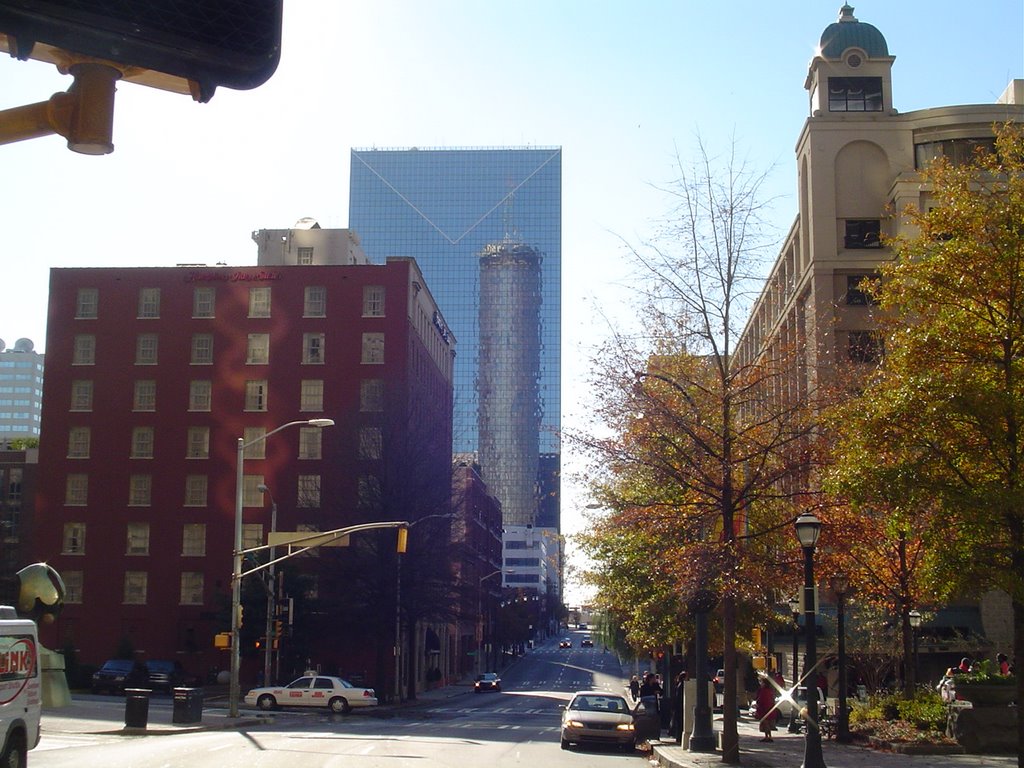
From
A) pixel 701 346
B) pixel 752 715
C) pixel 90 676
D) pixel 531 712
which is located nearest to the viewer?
pixel 701 346

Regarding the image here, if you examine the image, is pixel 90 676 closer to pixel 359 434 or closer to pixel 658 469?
pixel 359 434

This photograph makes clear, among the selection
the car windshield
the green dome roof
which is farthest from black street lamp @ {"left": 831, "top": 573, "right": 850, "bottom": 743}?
the green dome roof

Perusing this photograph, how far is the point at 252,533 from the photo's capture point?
65938 millimetres

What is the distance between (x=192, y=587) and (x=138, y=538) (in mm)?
4657

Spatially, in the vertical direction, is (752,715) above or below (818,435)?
below

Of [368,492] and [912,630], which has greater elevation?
[368,492]

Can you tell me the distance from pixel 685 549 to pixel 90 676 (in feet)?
149

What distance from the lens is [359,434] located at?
61125 millimetres

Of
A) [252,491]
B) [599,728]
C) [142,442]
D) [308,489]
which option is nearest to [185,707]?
[599,728]

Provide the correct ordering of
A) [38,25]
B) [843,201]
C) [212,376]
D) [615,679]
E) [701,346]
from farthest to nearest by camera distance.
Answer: [615,679]
[212,376]
[843,201]
[701,346]
[38,25]

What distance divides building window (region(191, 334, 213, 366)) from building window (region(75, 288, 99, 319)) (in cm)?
651

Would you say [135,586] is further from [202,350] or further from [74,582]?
[202,350]

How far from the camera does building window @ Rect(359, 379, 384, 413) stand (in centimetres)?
6531

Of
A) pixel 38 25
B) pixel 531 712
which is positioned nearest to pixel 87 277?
pixel 531 712
